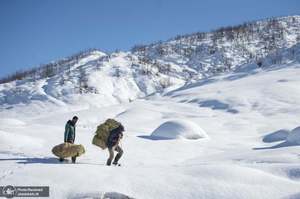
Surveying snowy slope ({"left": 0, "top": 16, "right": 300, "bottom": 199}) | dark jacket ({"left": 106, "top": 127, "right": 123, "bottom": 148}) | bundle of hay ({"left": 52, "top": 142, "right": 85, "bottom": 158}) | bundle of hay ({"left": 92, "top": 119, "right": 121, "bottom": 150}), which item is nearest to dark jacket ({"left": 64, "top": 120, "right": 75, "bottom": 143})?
bundle of hay ({"left": 52, "top": 142, "right": 85, "bottom": 158})

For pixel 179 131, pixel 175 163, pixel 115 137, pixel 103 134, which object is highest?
pixel 115 137

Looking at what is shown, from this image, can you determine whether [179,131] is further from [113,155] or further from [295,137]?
[113,155]

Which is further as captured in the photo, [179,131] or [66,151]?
[179,131]

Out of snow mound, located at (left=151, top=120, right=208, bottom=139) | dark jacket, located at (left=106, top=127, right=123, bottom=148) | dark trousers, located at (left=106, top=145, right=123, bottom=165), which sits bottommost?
snow mound, located at (left=151, top=120, right=208, bottom=139)

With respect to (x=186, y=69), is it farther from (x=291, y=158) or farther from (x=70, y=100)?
(x=291, y=158)

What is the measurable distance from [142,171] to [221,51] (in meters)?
138

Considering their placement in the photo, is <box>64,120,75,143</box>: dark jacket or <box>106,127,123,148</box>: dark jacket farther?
<box>64,120,75,143</box>: dark jacket

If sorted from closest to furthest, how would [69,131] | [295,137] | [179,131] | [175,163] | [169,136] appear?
1. [69,131]
2. [175,163]
3. [295,137]
4. [169,136]
5. [179,131]

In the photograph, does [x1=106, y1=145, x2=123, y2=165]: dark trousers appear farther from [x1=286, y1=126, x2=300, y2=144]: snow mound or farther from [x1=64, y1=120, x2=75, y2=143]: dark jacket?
[x1=286, y1=126, x2=300, y2=144]: snow mound

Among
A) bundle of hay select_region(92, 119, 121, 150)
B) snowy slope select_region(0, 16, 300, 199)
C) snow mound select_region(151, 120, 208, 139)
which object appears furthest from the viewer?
snow mound select_region(151, 120, 208, 139)

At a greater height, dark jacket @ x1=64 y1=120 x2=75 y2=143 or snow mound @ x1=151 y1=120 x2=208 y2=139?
dark jacket @ x1=64 y1=120 x2=75 y2=143

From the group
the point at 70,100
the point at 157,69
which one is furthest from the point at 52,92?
the point at 157,69

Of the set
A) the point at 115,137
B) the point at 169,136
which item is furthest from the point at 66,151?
the point at 169,136

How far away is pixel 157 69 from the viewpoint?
13125 centimetres
